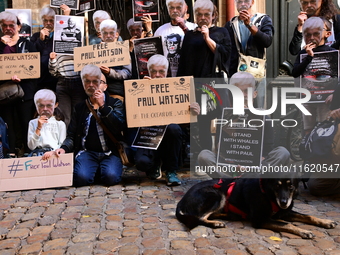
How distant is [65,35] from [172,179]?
8.24ft

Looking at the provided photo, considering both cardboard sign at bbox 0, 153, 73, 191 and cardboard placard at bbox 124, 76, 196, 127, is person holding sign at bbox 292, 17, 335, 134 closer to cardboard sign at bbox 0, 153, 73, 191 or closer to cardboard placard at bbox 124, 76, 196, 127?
cardboard placard at bbox 124, 76, 196, 127

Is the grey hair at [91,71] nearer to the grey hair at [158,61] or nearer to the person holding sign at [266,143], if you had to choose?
the grey hair at [158,61]

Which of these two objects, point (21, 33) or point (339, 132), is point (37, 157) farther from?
point (339, 132)

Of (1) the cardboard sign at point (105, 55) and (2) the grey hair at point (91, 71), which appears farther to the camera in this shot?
(1) the cardboard sign at point (105, 55)

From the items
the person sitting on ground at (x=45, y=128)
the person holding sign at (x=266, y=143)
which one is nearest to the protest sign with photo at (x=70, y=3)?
the person sitting on ground at (x=45, y=128)

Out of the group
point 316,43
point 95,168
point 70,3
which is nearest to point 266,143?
point 316,43

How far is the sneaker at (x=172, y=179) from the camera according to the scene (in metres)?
5.45

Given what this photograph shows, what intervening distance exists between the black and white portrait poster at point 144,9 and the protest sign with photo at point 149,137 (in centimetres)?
169

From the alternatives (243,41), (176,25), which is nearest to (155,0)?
(176,25)

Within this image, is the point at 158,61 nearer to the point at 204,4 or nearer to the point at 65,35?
the point at 204,4

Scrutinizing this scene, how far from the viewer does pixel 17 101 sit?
628 cm

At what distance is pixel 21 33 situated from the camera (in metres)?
7.01

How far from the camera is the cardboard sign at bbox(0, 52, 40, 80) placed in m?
6.20

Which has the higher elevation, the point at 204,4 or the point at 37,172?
the point at 204,4
